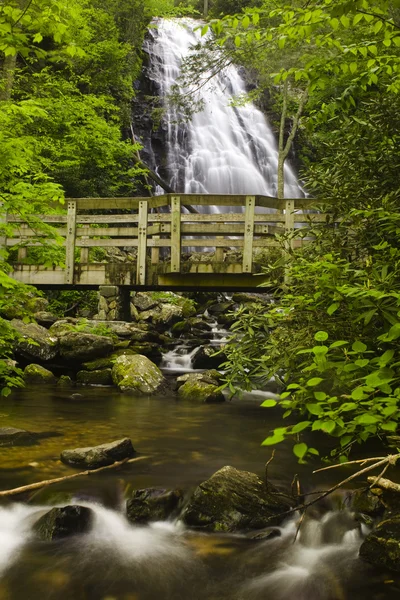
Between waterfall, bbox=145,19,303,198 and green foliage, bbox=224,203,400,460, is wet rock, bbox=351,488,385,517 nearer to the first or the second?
green foliage, bbox=224,203,400,460

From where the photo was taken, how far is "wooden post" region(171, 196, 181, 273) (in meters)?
9.75

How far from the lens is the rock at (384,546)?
316cm

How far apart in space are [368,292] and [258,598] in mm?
2111

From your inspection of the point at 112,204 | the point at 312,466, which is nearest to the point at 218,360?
the point at 112,204

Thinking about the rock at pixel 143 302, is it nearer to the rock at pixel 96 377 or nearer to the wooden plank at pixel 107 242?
the wooden plank at pixel 107 242

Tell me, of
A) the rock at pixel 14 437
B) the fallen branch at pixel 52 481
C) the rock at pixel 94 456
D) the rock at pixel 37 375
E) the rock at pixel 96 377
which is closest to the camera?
the fallen branch at pixel 52 481

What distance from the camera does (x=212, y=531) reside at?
3.73 m

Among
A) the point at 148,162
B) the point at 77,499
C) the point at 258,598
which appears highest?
the point at 148,162

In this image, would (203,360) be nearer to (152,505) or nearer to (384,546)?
(152,505)

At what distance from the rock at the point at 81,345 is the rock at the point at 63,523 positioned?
221 inches

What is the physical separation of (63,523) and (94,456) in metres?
0.98

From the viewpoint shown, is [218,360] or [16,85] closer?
[218,360]

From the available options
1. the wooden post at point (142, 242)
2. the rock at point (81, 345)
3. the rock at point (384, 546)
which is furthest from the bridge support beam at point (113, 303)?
the rock at point (384, 546)

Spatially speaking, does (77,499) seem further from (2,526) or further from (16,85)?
(16,85)
